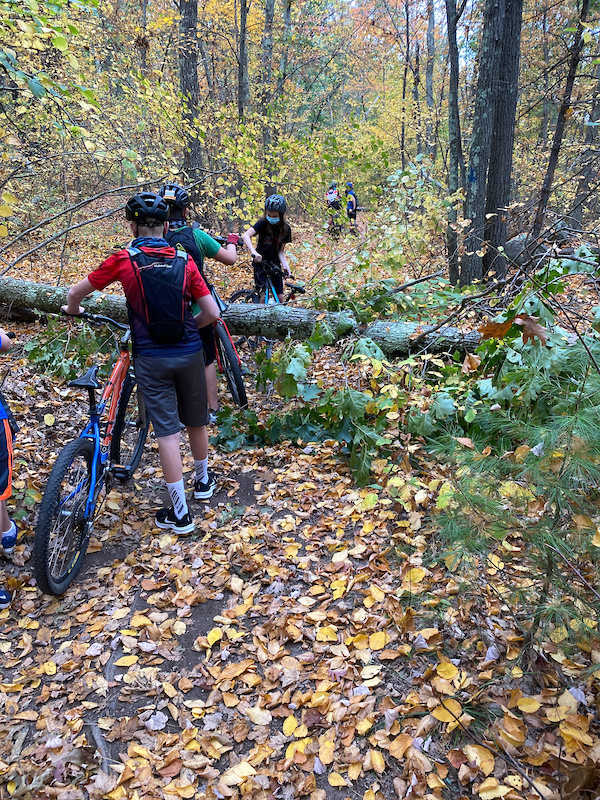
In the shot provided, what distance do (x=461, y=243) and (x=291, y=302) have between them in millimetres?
3161

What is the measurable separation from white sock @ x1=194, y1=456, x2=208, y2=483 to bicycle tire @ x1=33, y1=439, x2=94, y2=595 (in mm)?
938

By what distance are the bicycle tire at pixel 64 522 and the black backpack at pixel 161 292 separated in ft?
3.02

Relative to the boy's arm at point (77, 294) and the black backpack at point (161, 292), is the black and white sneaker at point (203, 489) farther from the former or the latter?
the boy's arm at point (77, 294)

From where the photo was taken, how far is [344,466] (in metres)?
4.48

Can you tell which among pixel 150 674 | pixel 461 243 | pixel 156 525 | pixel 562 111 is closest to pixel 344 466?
pixel 156 525

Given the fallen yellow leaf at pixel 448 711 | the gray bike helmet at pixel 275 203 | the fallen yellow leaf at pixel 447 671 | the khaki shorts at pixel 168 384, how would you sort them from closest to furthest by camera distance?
the fallen yellow leaf at pixel 448 711 < the fallen yellow leaf at pixel 447 671 < the khaki shorts at pixel 168 384 < the gray bike helmet at pixel 275 203

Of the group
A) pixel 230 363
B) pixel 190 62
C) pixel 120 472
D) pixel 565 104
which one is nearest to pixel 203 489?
pixel 120 472

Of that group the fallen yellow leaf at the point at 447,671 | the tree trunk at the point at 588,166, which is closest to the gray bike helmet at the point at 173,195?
the tree trunk at the point at 588,166

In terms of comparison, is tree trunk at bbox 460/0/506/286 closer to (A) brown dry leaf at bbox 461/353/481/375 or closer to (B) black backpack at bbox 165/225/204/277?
(A) brown dry leaf at bbox 461/353/481/375

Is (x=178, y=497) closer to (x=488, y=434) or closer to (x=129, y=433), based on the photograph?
(x=129, y=433)

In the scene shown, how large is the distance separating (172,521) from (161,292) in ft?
5.78

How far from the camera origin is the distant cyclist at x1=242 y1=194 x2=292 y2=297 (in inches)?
235

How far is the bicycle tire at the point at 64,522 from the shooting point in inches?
117

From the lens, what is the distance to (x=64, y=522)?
3.25m
